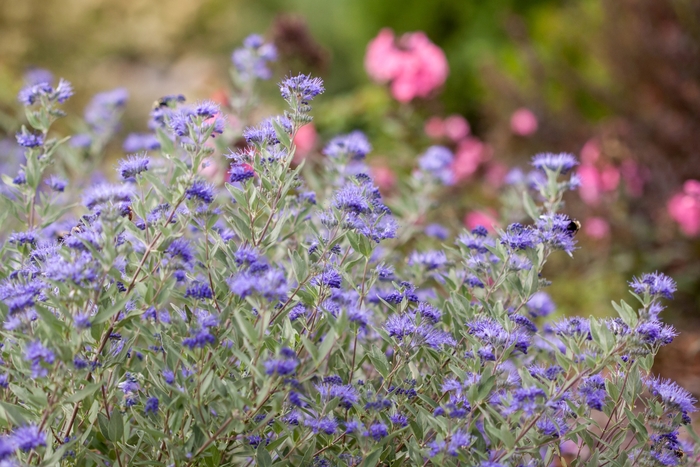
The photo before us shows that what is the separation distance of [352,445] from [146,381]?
592 mm

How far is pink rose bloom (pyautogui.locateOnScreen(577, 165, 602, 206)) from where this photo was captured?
509cm

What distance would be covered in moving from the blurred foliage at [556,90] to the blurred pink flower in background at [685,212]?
0.08 meters

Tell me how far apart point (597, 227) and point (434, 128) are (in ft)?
4.82

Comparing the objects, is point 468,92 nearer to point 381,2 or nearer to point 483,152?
point 381,2

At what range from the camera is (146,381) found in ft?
5.79

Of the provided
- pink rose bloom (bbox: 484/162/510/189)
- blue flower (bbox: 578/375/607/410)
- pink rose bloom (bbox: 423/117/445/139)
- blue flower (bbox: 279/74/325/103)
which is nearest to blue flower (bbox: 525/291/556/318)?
blue flower (bbox: 578/375/607/410)

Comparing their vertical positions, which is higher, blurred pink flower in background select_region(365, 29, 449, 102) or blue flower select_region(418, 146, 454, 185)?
blurred pink flower in background select_region(365, 29, 449, 102)

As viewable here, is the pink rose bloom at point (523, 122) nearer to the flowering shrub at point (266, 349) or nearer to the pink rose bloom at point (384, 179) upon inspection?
the pink rose bloom at point (384, 179)

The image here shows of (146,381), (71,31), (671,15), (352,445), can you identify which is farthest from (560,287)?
(71,31)

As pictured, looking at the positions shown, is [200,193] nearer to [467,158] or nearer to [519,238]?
[519,238]

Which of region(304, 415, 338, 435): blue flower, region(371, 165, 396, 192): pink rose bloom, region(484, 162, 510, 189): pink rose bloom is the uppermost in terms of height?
region(484, 162, 510, 189): pink rose bloom

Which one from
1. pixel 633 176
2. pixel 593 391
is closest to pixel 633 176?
pixel 633 176

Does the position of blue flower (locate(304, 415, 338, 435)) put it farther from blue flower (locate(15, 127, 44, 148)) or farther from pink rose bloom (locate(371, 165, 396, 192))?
pink rose bloom (locate(371, 165, 396, 192))

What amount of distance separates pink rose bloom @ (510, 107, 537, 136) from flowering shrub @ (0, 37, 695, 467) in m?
3.93
